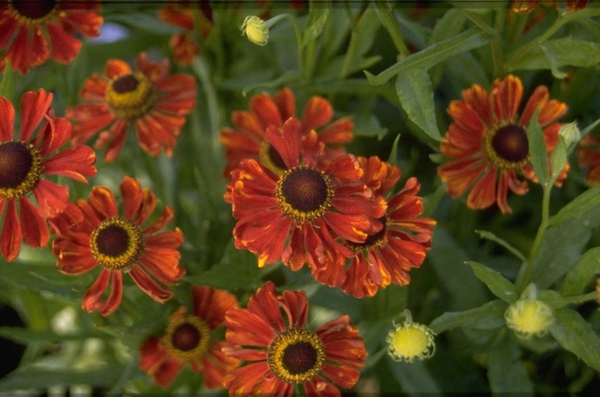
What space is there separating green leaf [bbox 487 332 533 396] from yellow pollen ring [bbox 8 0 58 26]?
2.18ft

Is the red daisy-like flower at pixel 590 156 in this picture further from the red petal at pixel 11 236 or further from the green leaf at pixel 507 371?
the red petal at pixel 11 236

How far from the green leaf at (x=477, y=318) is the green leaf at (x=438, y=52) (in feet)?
0.82

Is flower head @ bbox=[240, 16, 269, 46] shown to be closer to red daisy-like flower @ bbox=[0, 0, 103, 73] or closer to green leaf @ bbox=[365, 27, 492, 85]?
green leaf @ bbox=[365, 27, 492, 85]

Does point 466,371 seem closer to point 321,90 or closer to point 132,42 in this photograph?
point 321,90

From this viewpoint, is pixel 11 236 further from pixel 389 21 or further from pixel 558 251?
pixel 558 251

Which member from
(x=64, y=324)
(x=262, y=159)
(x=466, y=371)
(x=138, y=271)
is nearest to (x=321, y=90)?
(x=262, y=159)

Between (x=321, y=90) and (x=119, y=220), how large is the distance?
32 cm

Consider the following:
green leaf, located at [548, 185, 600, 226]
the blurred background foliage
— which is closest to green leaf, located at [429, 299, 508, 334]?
the blurred background foliage

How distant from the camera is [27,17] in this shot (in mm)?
870

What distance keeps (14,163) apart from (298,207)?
0.28m

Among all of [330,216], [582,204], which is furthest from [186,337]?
[582,204]

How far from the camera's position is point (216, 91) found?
115 cm

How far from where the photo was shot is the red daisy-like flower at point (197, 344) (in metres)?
0.83

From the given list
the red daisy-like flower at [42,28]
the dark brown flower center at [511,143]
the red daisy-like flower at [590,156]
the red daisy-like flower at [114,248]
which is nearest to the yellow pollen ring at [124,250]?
the red daisy-like flower at [114,248]
